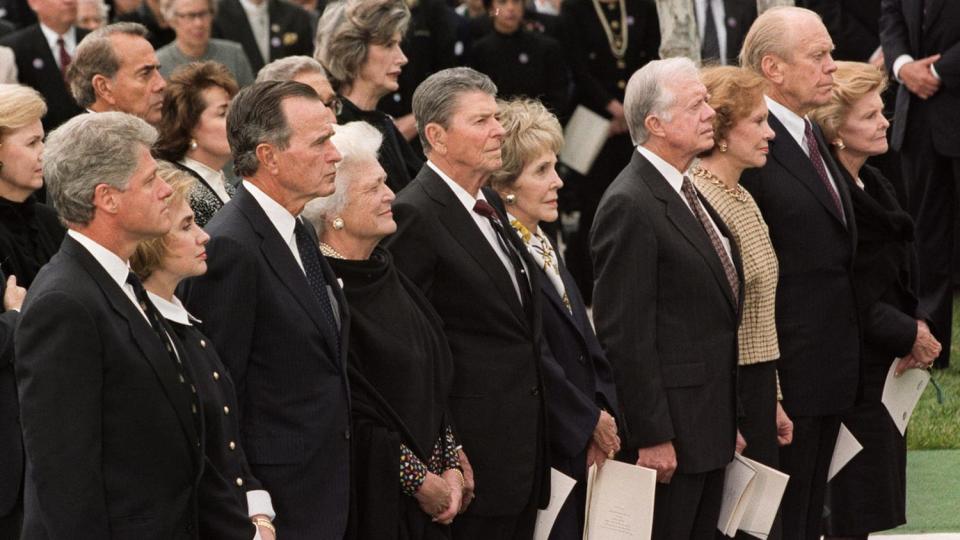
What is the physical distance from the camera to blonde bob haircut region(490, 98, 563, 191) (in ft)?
19.6

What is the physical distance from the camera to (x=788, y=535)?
675 cm

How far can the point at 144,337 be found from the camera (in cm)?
423

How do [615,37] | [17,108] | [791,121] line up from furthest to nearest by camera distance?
[615,37] → [791,121] → [17,108]

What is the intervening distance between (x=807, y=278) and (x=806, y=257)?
0.27 ft

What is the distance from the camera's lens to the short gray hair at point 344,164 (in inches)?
207

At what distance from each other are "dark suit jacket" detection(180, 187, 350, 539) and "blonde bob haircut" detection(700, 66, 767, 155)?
6.81 ft

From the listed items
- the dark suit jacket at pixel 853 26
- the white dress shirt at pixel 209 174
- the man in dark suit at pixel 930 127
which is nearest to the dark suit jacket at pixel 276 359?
the white dress shirt at pixel 209 174

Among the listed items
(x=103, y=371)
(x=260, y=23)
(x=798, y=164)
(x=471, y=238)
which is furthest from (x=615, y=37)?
(x=103, y=371)

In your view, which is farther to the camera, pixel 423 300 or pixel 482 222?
pixel 482 222

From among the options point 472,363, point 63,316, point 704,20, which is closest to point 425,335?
point 472,363

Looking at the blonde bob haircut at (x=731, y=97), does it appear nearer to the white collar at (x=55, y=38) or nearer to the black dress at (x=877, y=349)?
the black dress at (x=877, y=349)

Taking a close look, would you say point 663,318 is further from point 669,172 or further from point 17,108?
point 17,108

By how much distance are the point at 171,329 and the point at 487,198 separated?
1733mm

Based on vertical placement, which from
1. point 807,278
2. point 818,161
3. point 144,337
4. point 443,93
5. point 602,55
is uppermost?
point 144,337
